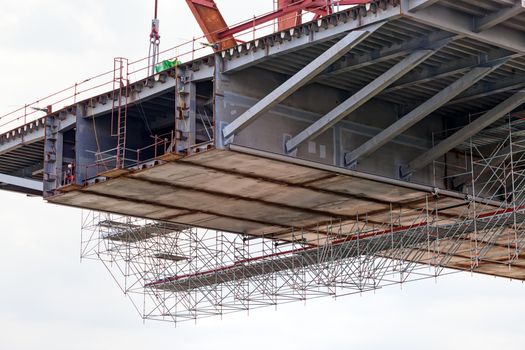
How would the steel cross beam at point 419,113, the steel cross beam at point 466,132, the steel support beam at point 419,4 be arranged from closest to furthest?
the steel support beam at point 419,4 < the steel cross beam at point 419,113 < the steel cross beam at point 466,132

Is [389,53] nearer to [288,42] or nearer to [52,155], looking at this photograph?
[288,42]

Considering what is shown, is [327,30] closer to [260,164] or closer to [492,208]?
[260,164]

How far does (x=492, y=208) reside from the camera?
47312 mm

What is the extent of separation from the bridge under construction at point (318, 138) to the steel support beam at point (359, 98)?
0.05 m

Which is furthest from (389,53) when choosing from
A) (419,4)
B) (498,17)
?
(498,17)

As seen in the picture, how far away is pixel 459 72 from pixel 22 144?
18.6 meters

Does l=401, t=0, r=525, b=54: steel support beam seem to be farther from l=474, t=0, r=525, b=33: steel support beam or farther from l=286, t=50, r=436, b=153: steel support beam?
l=286, t=50, r=436, b=153: steel support beam

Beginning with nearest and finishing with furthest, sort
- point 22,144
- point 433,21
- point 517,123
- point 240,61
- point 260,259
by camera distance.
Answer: point 433,21
point 240,61
point 517,123
point 22,144
point 260,259

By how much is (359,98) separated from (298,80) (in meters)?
2.54

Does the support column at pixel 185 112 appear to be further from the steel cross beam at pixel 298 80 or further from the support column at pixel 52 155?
the support column at pixel 52 155

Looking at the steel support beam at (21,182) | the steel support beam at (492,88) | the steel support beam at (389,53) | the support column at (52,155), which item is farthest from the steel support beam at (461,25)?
the steel support beam at (21,182)

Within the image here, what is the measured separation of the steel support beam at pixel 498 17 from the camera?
3434 cm

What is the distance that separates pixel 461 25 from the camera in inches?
1382

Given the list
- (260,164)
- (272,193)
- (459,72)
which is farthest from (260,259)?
(459,72)
